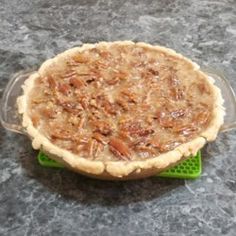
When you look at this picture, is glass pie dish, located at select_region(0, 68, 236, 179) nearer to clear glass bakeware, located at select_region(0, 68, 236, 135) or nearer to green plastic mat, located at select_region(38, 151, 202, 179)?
clear glass bakeware, located at select_region(0, 68, 236, 135)

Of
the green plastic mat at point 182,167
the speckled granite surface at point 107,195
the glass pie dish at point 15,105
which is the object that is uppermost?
the glass pie dish at point 15,105

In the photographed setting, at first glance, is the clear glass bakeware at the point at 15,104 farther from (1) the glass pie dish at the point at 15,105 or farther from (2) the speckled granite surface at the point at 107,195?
(2) the speckled granite surface at the point at 107,195

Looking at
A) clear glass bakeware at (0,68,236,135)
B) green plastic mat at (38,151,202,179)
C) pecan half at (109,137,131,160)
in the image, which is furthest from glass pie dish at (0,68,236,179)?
pecan half at (109,137,131,160)

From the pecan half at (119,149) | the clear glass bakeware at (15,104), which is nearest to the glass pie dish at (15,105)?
the clear glass bakeware at (15,104)

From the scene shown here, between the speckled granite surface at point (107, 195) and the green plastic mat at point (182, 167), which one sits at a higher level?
the green plastic mat at point (182, 167)

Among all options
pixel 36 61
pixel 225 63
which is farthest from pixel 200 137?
pixel 36 61

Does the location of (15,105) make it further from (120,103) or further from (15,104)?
(120,103)

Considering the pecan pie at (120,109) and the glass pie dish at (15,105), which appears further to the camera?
the glass pie dish at (15,105)

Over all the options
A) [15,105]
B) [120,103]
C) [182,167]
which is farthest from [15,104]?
[182,167]
